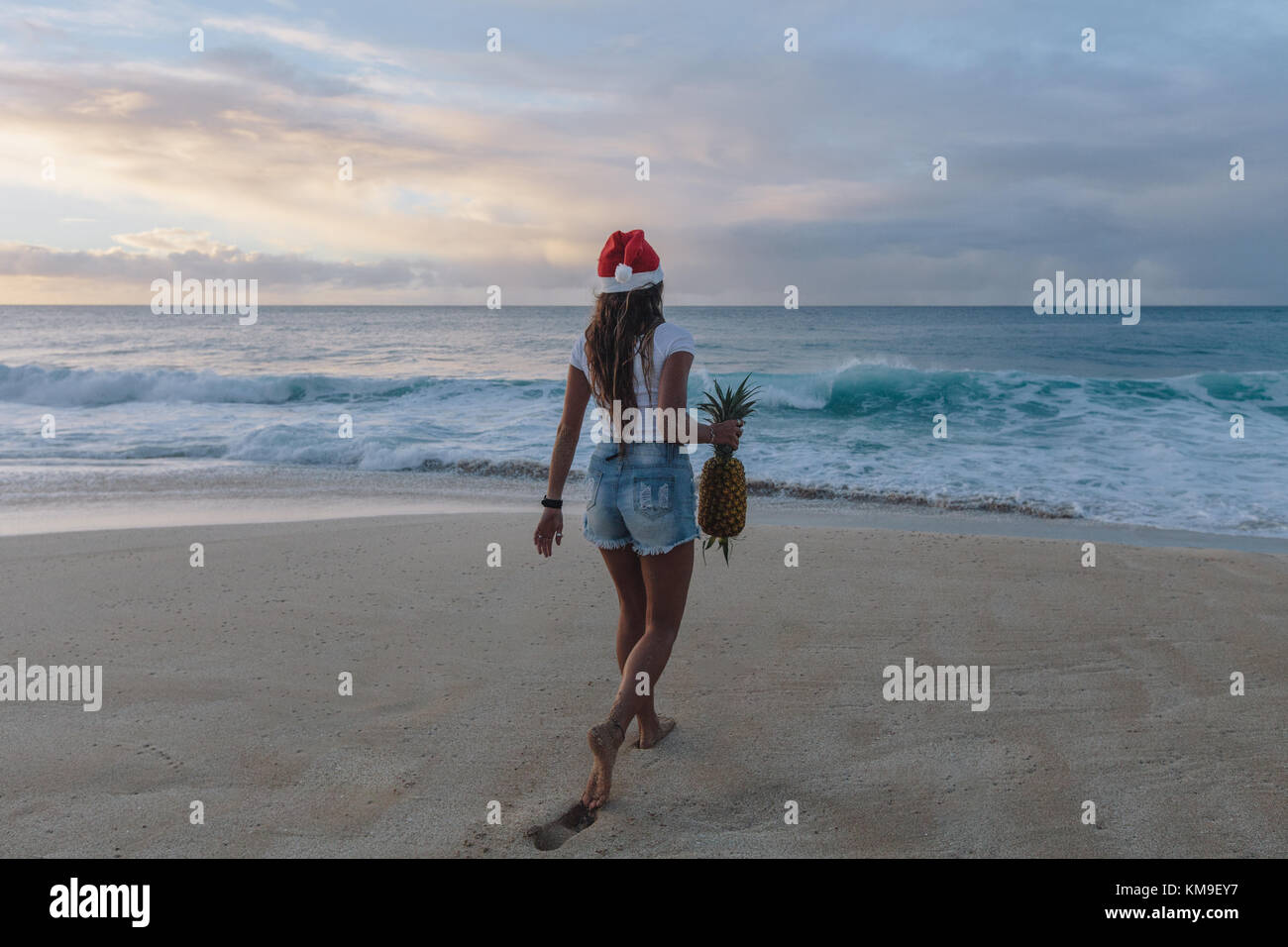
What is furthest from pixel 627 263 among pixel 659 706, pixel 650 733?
pixel 659 706

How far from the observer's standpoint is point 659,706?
13.5ft

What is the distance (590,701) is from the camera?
4152 millimetres

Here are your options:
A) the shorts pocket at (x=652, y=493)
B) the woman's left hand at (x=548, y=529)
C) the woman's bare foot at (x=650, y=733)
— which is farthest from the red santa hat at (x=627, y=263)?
the woman's bare foot at (x=650, y=733)

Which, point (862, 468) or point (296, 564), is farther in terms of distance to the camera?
point (862, 468)

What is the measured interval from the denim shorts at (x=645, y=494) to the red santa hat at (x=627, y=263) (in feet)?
1.95

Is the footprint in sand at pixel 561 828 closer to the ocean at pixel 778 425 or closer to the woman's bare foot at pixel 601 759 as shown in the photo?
the woman's bare foot at pixel 601 759

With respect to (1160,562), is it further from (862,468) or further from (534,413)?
(534,413)

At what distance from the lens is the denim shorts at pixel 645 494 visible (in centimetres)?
306

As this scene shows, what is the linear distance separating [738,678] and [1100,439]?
11681 millimetres

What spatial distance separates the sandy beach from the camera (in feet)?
9.93

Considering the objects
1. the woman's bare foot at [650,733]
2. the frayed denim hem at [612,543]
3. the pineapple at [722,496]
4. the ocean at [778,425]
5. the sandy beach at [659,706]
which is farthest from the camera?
the ocean at [778,425]

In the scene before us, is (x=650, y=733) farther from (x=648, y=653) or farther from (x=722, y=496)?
(x=722, y=496)
